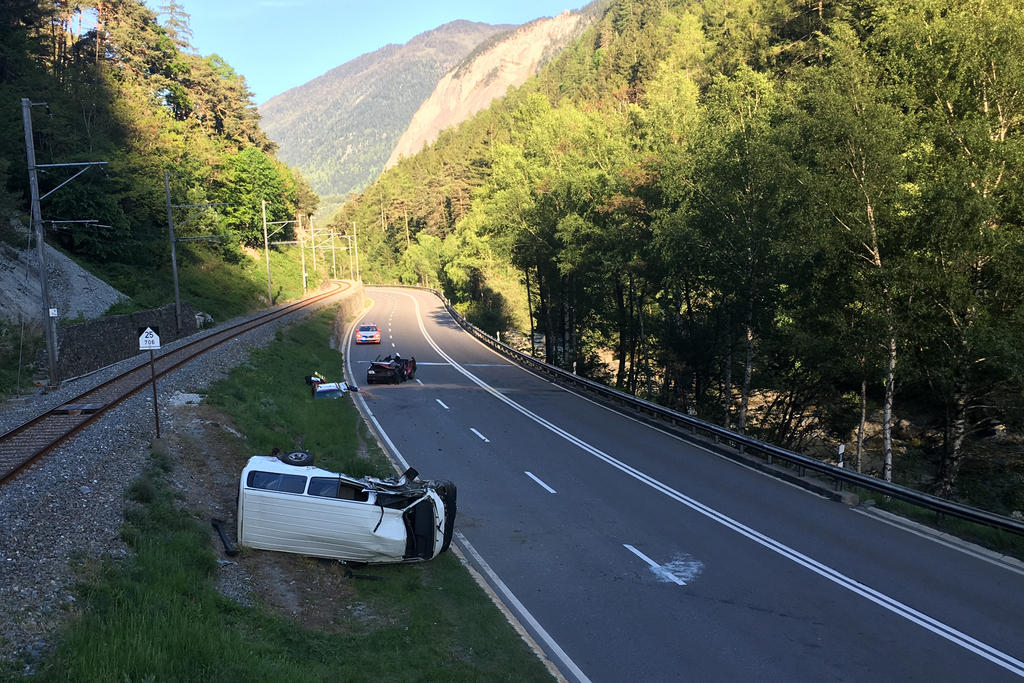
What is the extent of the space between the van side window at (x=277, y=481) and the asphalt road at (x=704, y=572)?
12.9 ft

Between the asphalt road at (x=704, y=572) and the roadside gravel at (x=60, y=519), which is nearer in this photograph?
the roadside gravel at (x=60, y=519)

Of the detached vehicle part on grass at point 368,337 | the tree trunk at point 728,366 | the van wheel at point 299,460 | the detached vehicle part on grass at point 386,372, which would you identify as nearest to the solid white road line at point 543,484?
the van wheel at point 299,460

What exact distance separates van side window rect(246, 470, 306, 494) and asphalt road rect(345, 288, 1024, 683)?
3.94 m

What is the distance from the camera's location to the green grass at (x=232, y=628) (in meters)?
7.75

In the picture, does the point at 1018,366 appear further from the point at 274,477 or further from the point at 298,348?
the point at 298,348

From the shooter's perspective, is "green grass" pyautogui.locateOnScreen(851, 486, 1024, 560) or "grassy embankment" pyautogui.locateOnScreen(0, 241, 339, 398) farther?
"grassy embankment" pyautogui.locateOnScreen(0, 241, 339, 398)

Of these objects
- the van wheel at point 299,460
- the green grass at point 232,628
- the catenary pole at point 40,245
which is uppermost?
the catenary pole at point 40,245

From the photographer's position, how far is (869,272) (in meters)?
19.8

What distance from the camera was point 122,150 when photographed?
50156mm

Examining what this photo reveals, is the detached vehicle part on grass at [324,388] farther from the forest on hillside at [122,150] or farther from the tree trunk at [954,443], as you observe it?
the tree trunk at [954,443]

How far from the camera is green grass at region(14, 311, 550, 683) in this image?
7.75m

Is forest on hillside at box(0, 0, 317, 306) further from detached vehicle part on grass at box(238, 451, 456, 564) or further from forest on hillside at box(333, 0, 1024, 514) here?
detached vehicle part on grass at box(238, 451, 456, 564)

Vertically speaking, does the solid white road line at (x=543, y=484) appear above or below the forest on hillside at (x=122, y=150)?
below

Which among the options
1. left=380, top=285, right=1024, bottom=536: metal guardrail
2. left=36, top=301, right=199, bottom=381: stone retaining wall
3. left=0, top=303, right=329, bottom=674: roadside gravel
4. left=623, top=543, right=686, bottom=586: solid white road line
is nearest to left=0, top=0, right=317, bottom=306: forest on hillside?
left=36, top=301, right=199, bottom=381: stone retaining wall
